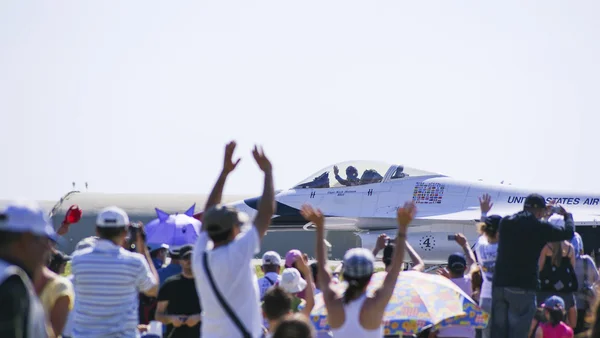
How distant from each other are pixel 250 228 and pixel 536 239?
13.3ft

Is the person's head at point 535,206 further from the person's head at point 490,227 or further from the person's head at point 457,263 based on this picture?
the person's head at point 457,263

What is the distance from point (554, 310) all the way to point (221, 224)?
5274mm

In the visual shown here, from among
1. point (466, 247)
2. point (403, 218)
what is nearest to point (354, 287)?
point (403, 218)

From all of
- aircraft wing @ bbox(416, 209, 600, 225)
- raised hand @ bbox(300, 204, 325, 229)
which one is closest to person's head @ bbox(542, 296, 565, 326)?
raised hand @ bbox(300, 204, 325, 229)

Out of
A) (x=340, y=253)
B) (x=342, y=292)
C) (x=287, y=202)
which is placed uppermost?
(x=342, y=292)

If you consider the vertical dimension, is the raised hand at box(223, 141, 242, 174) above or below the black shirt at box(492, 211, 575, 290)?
above

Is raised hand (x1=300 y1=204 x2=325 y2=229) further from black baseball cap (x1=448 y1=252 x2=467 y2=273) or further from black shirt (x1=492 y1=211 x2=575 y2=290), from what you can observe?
black baseball cap (x1=448 y1=252 x2=467 y2=273)

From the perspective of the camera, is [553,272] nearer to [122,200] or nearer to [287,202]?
[287,202]

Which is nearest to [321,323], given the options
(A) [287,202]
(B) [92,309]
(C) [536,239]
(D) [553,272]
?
(B) [92,309]

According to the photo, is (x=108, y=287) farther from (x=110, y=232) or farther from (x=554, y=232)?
(x=554, y=232)

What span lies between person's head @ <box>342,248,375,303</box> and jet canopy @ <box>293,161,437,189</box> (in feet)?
57.7

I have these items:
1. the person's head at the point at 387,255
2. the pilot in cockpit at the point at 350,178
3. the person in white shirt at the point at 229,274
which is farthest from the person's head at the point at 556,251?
the pilot in cockpit at the point at 350,178

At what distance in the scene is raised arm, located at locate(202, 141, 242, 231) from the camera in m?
6.50

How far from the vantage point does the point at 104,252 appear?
6289 millimetres
